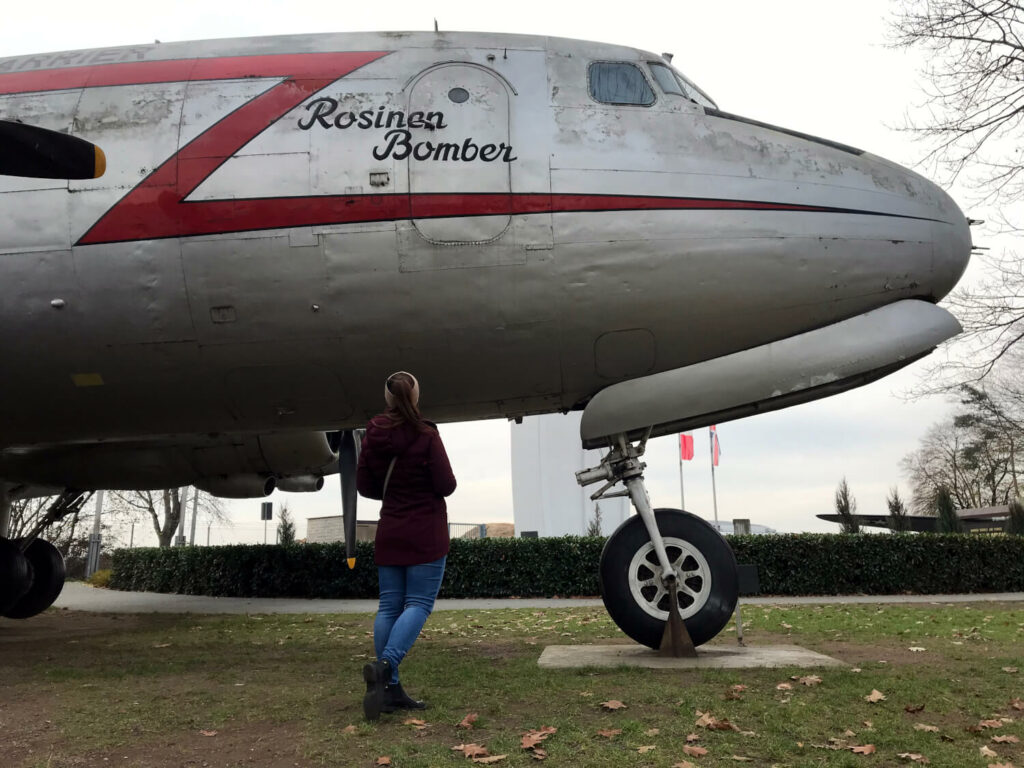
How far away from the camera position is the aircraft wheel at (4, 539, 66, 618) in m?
12.7

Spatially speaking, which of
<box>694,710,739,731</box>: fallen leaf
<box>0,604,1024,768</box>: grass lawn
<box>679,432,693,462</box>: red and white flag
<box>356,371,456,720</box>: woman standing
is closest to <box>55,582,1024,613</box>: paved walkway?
<box>0,604,1024,768</box>: grass lawn

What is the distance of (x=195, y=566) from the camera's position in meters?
22.2

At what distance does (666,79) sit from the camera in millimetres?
7566

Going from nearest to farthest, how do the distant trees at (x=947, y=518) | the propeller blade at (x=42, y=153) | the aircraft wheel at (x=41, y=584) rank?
1. the propeller blade at (x=42, y=153)
2. the aircraft wheel at (x=41, y=584)
3. the distant trees at (x=947, y=518)

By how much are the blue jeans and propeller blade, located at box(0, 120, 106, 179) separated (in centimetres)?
407

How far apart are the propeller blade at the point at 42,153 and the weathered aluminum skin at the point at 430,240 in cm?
41

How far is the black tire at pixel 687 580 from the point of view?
683 cm

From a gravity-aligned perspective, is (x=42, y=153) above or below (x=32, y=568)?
above

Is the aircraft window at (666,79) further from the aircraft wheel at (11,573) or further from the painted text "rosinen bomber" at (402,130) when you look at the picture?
the aircraft wheel at (11,573)

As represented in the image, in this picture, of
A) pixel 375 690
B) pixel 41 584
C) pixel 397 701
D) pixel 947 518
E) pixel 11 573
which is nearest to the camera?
pixel 375 690

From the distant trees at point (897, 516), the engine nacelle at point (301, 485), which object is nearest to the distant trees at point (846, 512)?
the distant trees at point (897, 516)

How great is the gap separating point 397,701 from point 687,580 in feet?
9.38

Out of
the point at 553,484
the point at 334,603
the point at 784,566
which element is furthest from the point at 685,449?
the point at 334,603

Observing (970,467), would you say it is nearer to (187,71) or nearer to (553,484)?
(553,484)
